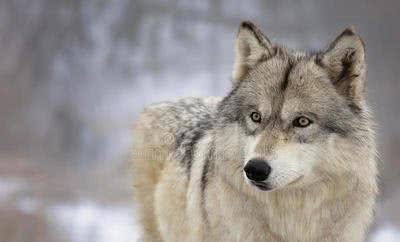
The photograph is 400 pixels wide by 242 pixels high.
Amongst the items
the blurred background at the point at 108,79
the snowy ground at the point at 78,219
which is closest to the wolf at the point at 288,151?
the snowy ground at the point at 78,219

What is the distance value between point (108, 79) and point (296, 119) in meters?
2.94

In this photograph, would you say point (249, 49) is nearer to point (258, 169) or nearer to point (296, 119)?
point (296, 119)

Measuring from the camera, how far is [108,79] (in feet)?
15.5

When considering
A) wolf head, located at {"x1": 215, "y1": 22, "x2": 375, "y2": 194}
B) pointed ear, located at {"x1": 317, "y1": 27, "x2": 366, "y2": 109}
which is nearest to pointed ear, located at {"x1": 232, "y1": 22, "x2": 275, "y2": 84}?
wolf head, located at {"x1": 215, "y1": 22, "x2": 375, "y2": 194}

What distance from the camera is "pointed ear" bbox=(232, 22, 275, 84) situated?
218 cm

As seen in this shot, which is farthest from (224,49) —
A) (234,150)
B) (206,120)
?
(234,150)

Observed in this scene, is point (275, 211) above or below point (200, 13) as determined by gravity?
below

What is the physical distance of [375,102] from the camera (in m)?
4.23

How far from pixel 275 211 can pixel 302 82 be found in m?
0.42

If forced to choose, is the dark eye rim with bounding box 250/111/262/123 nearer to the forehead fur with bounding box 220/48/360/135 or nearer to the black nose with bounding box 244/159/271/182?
the forehead fur with bounding box 220/48/360/135

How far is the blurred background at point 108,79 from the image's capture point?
12.4 feet

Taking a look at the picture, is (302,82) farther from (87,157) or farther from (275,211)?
Answer: (87,157)

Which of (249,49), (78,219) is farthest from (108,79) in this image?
(249,49)

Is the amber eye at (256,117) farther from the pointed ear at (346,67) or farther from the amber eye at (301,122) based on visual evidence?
the pointed ear at (346,67)
